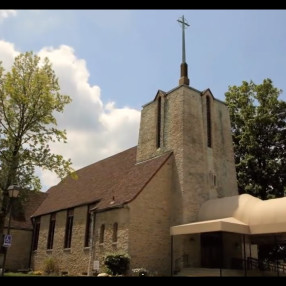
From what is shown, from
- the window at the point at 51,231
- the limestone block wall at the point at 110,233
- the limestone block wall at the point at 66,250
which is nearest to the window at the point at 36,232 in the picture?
the limestone block wall at the point at 66,250

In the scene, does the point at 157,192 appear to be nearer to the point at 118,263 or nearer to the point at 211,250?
the point at 211,250

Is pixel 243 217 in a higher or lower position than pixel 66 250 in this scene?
higher

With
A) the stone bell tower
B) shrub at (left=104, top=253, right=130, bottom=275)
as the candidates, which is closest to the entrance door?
the stone bell tower

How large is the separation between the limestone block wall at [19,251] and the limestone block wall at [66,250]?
1.58 metres

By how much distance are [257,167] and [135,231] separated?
14.9 metres

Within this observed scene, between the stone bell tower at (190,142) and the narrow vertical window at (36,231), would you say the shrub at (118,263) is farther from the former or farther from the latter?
the narrow vertical window at (36,231)

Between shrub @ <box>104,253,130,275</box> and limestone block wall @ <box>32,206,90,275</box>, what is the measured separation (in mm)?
4669

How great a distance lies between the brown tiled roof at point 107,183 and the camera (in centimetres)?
2444

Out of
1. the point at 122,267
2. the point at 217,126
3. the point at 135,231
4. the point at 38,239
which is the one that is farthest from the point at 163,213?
the point at 38,239

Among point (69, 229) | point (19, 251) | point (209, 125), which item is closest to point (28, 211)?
point (19, 251)

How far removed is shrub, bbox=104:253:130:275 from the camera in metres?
20.7

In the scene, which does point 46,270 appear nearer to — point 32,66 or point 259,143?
point 32,66

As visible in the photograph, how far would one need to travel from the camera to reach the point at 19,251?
34031mm

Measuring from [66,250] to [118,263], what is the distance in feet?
29.0
